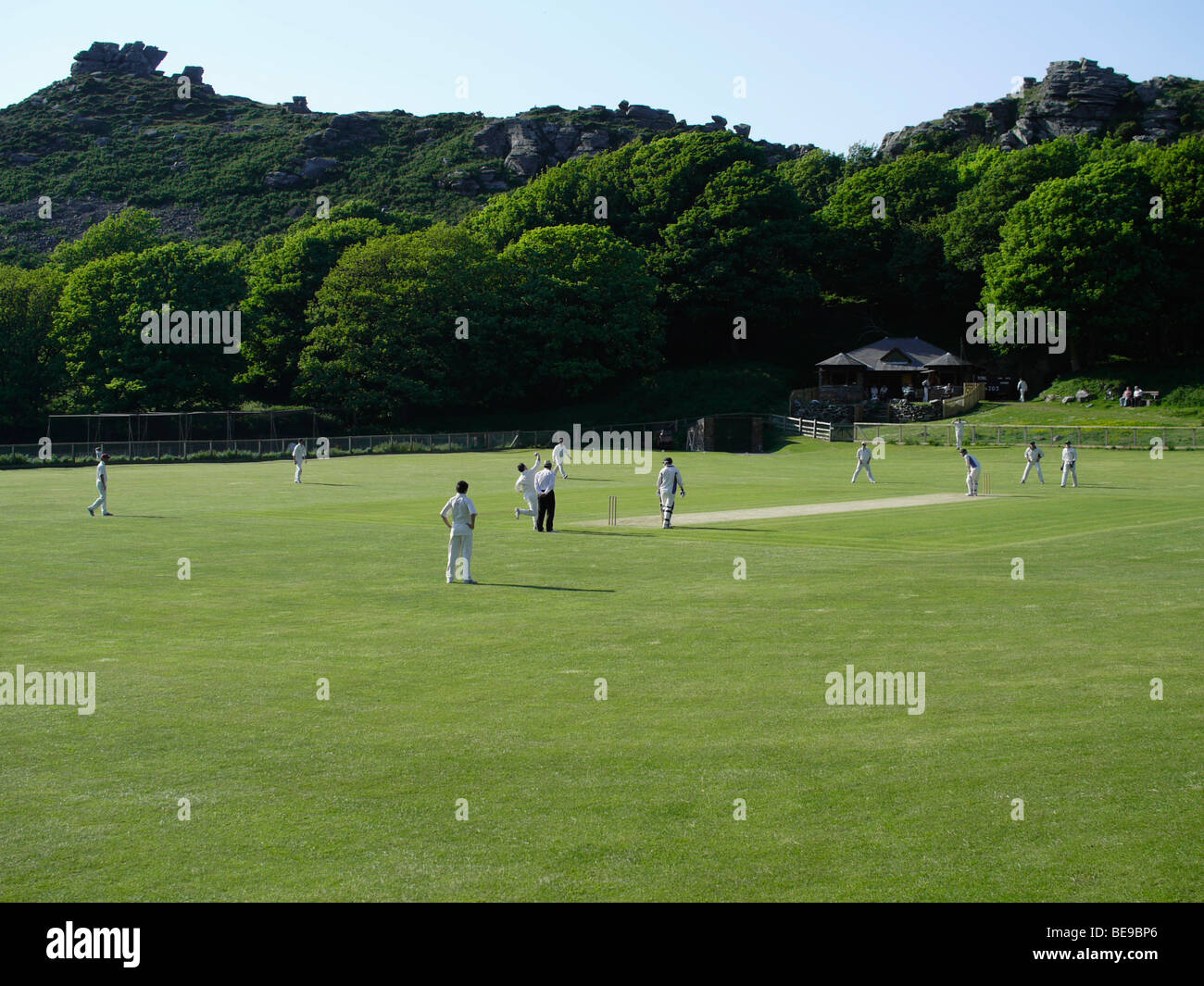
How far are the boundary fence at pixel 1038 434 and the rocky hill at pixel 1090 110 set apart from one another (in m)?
62.3

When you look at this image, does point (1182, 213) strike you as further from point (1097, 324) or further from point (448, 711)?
point (448, 711)

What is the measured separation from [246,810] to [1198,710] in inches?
385

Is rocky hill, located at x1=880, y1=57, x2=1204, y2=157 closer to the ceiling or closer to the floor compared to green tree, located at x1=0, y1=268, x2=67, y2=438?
closer to the ceiling

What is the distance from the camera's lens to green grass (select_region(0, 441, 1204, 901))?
337 inches

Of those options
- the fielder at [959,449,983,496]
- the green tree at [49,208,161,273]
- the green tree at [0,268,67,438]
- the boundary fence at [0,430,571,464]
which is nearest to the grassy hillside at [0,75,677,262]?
the green tree at [49,208,161,273]

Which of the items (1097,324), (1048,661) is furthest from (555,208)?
(1048,661)

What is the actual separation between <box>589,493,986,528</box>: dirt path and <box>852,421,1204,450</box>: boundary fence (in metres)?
24.4

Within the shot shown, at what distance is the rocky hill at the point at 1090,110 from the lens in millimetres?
127938

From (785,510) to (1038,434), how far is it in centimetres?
3782

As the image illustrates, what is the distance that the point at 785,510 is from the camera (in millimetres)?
38844

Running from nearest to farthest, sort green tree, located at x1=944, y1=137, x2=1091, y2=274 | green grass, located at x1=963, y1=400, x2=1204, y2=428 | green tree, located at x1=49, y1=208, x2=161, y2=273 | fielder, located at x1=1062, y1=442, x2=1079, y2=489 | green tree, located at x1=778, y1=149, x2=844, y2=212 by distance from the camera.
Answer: fielder, located at x1=1062, y1=442, x2=1079, y2=489 → green grass, located at x1=963, y1=400, x2=1204, y2=428 → green tree, located at x1=944, y1=137, x2=1091, y2=274 → green tree, located at x1=49, y1=208, x2=161, y2=273 → green tree, located at x1=778, y1=149, x2=844, y2=212

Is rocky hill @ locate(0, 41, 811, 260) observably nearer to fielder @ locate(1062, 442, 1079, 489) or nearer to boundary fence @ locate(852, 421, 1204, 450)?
boundary fence @ locate(852, 421, 1204, 450)

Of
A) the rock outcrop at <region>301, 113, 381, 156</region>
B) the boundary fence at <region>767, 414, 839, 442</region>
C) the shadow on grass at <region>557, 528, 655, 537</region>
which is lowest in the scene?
the shadow on grass at <region>557, 528, 655, 537</region>

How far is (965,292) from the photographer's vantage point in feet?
329
